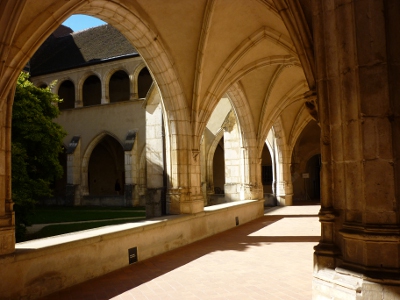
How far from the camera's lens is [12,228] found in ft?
14.9

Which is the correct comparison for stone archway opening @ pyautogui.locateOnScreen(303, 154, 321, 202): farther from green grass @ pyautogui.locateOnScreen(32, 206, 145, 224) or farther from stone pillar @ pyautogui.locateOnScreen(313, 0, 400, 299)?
stone pillar @ pyautogui.locateOnScreen(313, 0, 400, 299)

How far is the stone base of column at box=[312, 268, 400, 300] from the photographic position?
2.76m

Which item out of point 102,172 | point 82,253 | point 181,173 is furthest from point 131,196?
point 82,253

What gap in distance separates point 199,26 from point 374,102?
5.89 metres

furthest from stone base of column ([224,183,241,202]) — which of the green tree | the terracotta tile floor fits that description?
the green tree

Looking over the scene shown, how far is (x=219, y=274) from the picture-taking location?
5621 millimetres

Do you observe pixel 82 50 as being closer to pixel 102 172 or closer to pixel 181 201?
Answer: pixel 102 172

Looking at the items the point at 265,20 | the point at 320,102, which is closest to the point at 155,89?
the point at 265,20

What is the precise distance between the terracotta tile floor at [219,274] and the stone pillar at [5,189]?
86 cm

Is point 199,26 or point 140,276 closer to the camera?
point 140,276

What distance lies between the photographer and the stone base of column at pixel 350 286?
2.76m

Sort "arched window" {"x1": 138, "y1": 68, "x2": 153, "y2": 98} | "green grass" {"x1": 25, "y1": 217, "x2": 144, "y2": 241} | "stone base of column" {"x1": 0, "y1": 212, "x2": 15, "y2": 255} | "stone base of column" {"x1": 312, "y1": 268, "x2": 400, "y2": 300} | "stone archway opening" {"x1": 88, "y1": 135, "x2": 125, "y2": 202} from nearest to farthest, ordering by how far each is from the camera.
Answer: "stone base of column" {"x1": 312, "y1": 268, "x2": 400, "y2": 300}
"stone base of column" {"x1": 0, "y1": 212, "x2": 15, "y2": 255}
"green grass" {"x1": 25, "y1": 217, "x2": 144, "y2": 241}
"arched window" {"x1": 138, "y1": 68, "x2": 153, "y2": 98}
"stone archway opening" {"x1": 88, "y1": 135, "x2": 125, "y2": 202}

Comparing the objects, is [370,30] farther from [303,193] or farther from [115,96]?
[115,96]

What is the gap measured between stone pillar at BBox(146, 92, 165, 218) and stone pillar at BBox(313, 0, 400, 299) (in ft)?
18.8
